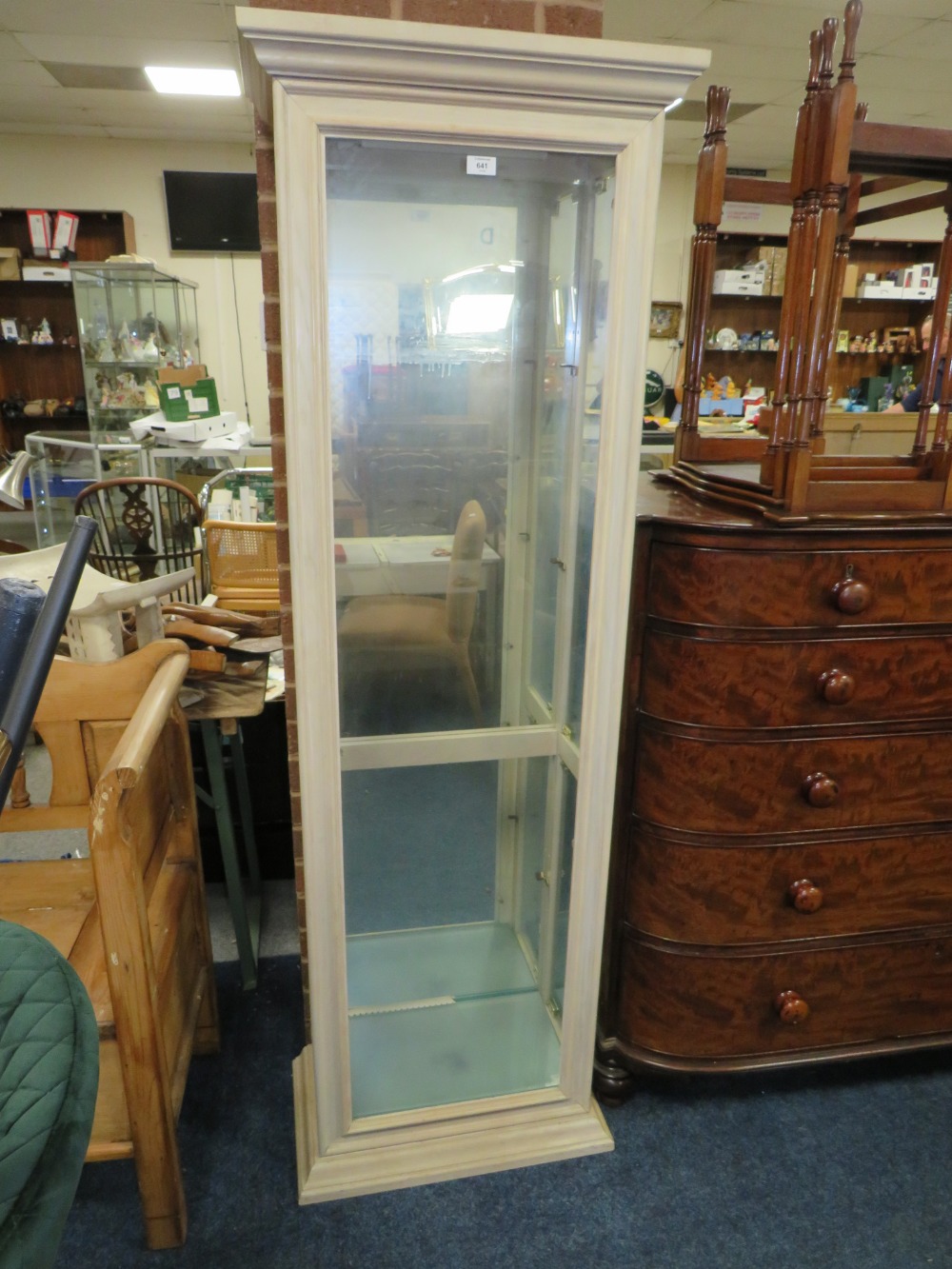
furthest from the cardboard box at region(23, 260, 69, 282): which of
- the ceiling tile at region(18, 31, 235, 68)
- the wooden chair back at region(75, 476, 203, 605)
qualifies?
the wooden chair back at region(75, 476, 203, 605)

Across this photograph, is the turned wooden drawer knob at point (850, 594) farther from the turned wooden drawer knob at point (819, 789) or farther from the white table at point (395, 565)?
the white table at point (395, 565)

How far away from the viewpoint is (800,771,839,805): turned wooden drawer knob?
4.75 ft

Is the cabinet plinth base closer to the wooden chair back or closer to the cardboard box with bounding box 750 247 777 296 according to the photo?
the wooden chair back

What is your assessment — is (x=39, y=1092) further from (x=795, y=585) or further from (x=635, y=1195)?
(x=635, y=1195)

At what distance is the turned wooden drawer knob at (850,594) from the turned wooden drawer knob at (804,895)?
521mm

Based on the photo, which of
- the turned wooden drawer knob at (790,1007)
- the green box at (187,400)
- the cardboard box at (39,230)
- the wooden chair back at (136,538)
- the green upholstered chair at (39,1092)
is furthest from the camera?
the cardboard box at (39,230)

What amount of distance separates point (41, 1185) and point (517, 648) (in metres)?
1.32

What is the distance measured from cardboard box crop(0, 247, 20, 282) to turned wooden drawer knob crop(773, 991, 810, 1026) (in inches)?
237

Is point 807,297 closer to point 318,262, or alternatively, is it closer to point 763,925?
point 318,262

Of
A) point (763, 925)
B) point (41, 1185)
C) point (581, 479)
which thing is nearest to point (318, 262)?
point (581, 479)

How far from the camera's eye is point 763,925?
1543 millimetres

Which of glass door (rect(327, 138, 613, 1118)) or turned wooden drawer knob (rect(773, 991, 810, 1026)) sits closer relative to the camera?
glass door (rect(327, 138, 613, 1118))

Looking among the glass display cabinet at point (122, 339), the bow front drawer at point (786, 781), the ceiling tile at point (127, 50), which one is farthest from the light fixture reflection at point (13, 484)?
the glass display cabinet at point (122, 339)

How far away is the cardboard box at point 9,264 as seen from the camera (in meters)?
5.34
